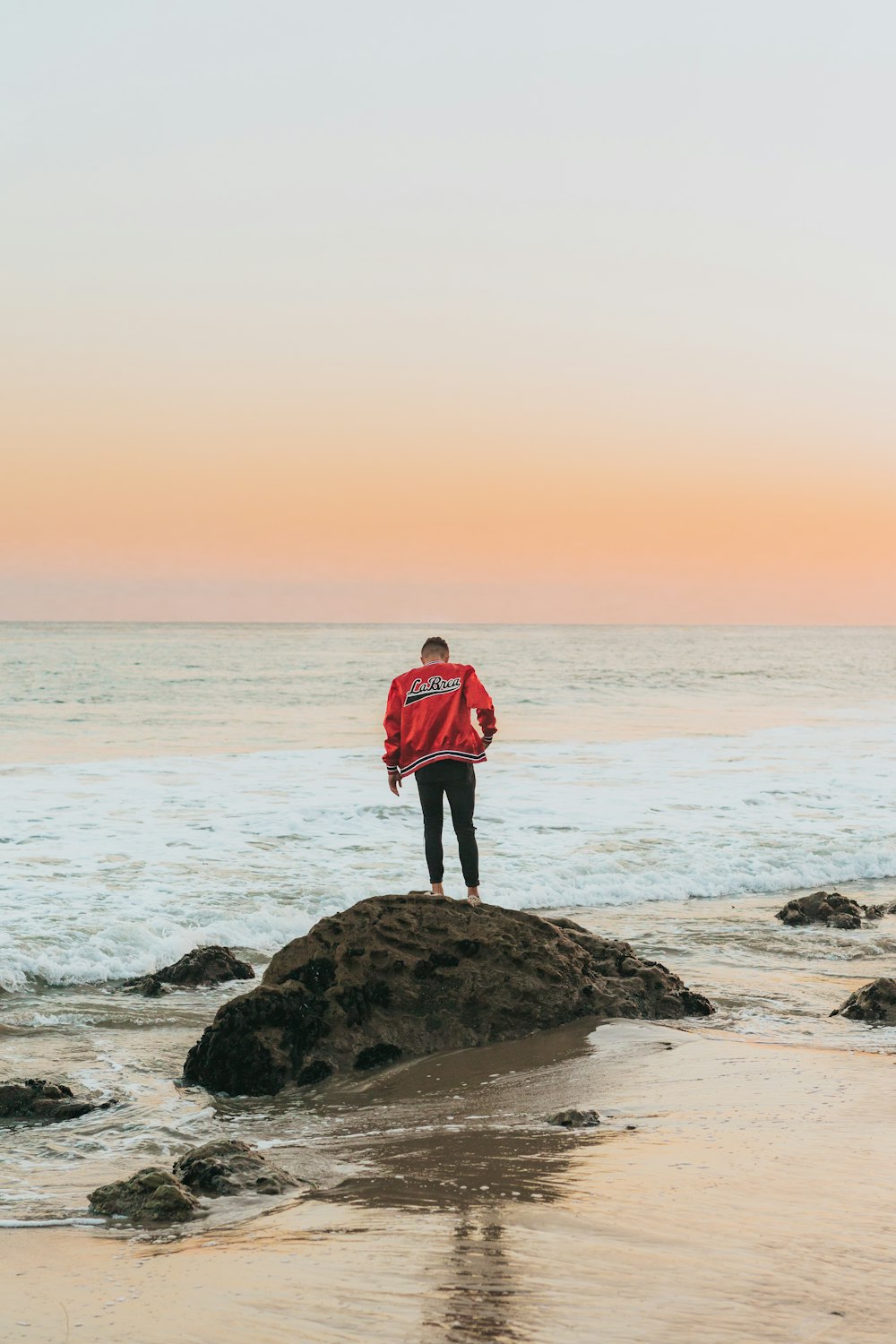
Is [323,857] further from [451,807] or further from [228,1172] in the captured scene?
[228,1172]

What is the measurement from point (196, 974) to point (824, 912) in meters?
5.16

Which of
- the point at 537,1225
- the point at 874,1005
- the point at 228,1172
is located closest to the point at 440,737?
the point at 874,1005

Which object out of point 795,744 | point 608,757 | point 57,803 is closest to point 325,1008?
point 57,803

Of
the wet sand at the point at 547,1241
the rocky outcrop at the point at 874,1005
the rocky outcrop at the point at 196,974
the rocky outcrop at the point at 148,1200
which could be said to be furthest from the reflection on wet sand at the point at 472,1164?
the rocky outcrop at the point at 196,974

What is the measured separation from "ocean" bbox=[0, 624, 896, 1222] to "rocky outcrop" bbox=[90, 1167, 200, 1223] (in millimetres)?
238

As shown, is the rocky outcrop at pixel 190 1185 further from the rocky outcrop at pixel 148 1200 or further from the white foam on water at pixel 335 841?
the white foam on water at pixel 335 841

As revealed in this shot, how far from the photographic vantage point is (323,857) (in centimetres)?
1259

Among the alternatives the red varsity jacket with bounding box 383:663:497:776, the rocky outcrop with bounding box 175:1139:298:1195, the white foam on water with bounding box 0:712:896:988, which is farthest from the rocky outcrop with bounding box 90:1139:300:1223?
the white foam on water with bounding box 0:712:896:988

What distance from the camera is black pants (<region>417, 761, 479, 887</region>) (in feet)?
26.0

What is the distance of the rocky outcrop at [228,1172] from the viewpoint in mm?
4113

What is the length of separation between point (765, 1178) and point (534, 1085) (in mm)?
1767

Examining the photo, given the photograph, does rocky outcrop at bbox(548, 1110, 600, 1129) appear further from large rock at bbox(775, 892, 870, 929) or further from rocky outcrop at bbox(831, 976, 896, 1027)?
large rock at bbox(775, 892, 870, 929)

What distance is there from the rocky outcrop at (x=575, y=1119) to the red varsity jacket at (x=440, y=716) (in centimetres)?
328

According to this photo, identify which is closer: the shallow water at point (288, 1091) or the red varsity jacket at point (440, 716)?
the shallow water at point (288, 1091)
